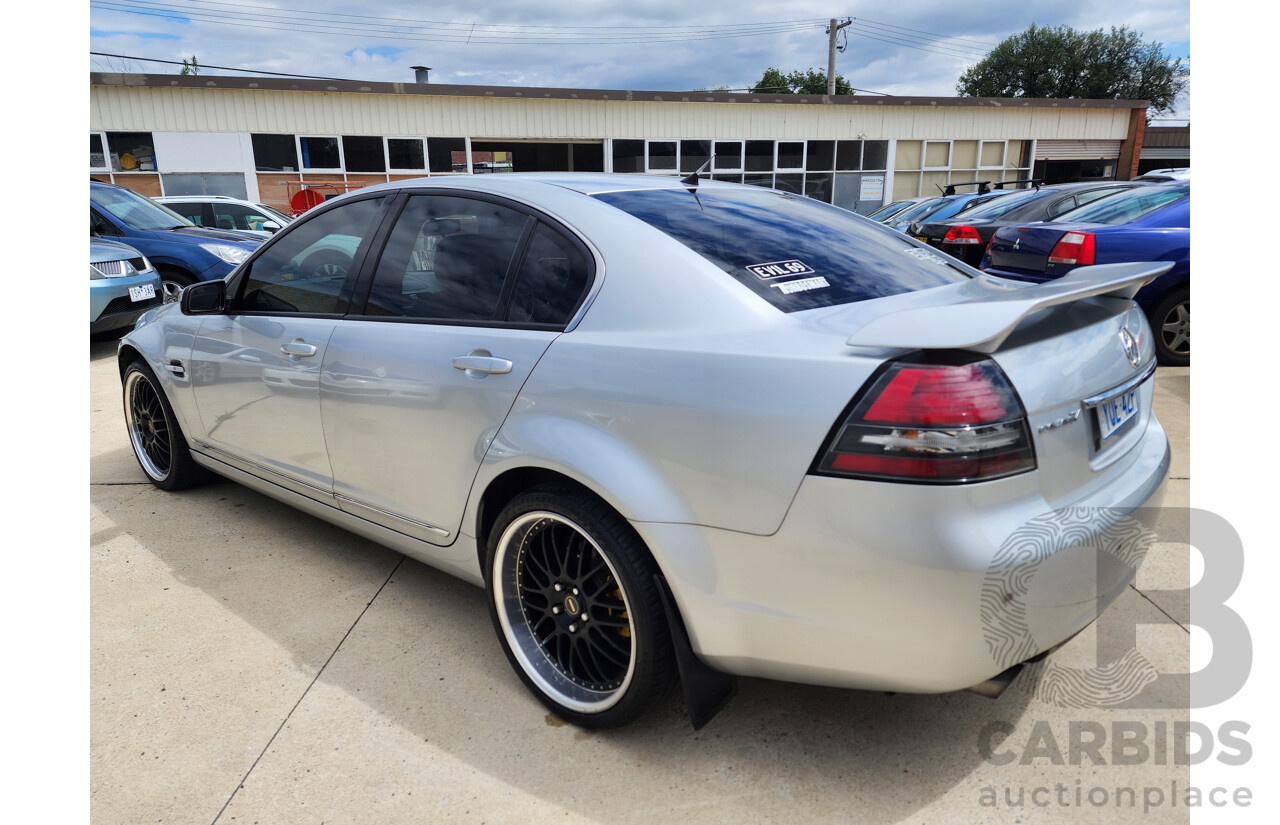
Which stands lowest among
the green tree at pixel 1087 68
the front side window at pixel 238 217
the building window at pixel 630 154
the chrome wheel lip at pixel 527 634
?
the chrome wheel lip at pixel 527 634

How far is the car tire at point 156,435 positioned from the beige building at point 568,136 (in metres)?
18.3

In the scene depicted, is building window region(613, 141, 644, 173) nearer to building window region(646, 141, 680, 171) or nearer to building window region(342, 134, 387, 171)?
building window region(646, 141, 680, 171)

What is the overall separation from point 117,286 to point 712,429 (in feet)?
27.0

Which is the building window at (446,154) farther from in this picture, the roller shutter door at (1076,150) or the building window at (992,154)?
the roller shutter door at (1076,150)

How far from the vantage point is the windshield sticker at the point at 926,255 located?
262cm

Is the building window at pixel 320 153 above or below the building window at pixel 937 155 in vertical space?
below

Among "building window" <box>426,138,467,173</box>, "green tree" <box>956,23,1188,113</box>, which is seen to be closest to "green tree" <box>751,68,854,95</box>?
"green tree" <box>956,23,1188,113</box>

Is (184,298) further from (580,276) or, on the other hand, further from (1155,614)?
(1155,614)

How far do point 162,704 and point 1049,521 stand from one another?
2.59m

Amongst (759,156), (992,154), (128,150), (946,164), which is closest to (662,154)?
(759,156)

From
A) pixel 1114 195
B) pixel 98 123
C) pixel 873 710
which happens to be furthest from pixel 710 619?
pixel 98 123

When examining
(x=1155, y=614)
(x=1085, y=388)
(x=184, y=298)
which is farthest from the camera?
(x=184, y=298)

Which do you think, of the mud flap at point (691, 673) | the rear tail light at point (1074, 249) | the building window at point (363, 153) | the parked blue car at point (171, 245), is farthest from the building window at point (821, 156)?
the mud flap at point (691, 673)

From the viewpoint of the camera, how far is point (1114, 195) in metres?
6.57
